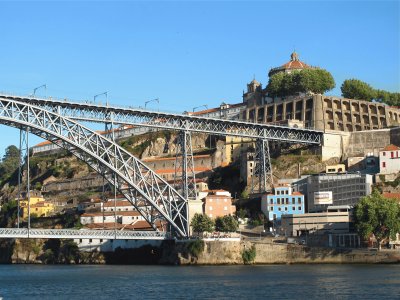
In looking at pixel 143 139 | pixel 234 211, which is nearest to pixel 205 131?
pixel 234 211

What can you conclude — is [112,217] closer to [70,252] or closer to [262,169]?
[70,252]

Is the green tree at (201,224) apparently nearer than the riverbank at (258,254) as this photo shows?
No

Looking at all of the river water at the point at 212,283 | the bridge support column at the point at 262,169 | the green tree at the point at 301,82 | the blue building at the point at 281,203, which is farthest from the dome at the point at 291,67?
the river water at the point at 212,283

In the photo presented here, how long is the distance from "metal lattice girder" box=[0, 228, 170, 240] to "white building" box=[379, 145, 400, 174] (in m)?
29.5

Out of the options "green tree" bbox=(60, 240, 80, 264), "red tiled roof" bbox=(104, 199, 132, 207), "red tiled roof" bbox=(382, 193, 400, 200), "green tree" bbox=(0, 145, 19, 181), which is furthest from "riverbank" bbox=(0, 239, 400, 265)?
"green tree" bbox=(0, 145, 19, 181)

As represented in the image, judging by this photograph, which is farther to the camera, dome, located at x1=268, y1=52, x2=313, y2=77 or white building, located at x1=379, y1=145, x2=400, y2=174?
dome, located at x1=268, y1=52, x2=313, y2=77

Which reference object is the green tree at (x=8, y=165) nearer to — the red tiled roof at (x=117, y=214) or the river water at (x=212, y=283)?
the red tiled roof at (x=117, y=214)

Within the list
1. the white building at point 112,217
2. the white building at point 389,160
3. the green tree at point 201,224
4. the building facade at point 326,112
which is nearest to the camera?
the green tree at point 201,224

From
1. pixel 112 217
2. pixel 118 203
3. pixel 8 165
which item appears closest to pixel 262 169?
pixel 112 217

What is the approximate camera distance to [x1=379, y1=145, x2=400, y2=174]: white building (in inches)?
3979

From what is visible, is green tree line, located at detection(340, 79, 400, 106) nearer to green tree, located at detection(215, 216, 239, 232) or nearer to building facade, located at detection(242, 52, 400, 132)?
building facade, located at detection(242, 52, 400, 132)

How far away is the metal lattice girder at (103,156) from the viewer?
74938 millimetres

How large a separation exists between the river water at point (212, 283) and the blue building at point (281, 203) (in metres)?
18.4

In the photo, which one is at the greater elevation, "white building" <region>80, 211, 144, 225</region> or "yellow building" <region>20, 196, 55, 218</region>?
"yellow building" <region>20, 196, 55, 218</region>
